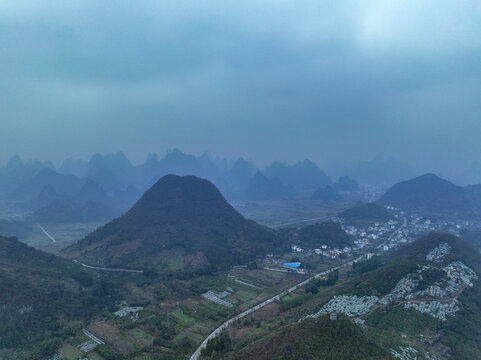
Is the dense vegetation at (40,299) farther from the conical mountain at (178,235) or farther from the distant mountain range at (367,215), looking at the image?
the distant mountain range at (367,215)

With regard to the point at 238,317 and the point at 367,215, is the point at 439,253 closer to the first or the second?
the point at 238,317

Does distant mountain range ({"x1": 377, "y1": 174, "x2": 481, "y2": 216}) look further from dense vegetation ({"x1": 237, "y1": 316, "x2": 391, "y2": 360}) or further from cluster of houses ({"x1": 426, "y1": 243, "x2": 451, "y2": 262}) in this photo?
dense vegetation ({"x1": 237, "y1": 316, "x2": 391, "y2": 360})

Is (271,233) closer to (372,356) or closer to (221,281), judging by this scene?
(221,281)

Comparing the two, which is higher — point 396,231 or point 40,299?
point 396,231

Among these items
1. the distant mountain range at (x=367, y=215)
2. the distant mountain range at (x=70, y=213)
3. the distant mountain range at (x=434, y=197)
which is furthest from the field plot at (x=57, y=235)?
the distant mountain range at (x=434, y=197)

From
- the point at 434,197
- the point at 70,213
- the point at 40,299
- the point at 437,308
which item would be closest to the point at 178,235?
the point at 40,299

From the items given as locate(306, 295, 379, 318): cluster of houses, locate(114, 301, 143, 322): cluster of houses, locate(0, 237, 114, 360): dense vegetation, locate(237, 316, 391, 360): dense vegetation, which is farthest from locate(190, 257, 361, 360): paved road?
locate(0, 237, 114, 360): dense vegetation
